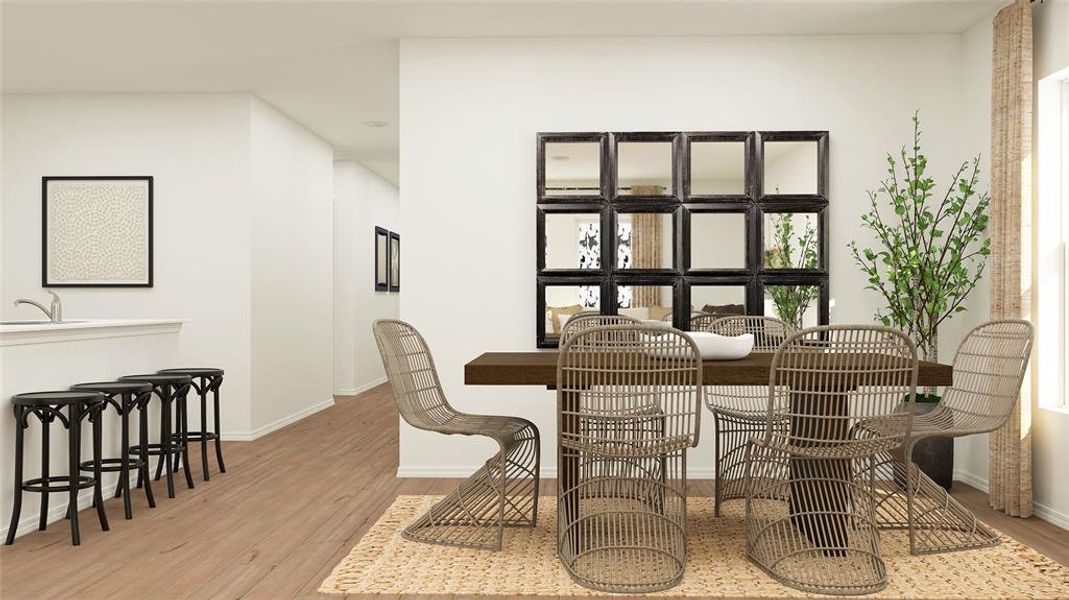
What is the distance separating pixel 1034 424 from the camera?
4121mm

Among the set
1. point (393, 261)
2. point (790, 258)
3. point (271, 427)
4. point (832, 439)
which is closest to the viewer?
point (832, 439)

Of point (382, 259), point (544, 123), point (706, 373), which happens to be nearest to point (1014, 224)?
point (706, 373)

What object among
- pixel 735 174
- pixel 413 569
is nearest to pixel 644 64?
pixel 735 174

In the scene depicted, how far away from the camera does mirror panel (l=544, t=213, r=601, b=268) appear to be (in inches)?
198

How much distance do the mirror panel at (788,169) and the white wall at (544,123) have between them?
0.42 feet

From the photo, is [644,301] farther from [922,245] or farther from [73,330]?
[73,330]

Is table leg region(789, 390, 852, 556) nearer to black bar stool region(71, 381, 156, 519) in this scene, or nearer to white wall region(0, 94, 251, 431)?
black bar stool region(71, 381, 156, 519)

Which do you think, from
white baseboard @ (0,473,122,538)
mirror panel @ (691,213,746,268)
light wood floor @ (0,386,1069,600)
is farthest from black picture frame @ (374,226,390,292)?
mirror panel @ (691,213,746,268)

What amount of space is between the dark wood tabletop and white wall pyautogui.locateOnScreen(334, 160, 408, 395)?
6.20 m

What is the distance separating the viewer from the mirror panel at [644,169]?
16.5ft

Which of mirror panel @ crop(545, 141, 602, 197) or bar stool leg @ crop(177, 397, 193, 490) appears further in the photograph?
mirror panel @ crop(545, 141, 602, 197)

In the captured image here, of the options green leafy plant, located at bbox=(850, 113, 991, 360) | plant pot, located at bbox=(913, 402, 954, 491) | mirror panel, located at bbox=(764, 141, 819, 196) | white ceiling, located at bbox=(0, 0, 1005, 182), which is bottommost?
plant pot, located at bbox=(913, 402, 954, 491)

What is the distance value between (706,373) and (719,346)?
1.01 feet

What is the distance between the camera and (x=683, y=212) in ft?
16.5
